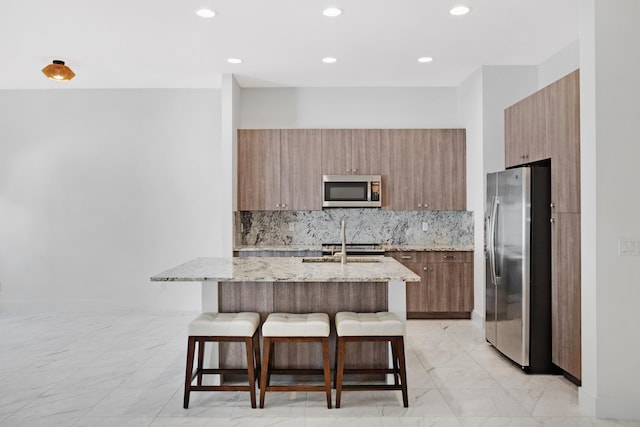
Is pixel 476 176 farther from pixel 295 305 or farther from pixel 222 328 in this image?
pixel 222 328

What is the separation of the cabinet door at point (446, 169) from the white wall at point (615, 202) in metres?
2.76

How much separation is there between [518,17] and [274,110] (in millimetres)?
3053

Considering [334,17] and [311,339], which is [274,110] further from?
[311,339]

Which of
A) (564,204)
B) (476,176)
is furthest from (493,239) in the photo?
(476,176)

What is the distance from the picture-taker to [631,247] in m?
2.80

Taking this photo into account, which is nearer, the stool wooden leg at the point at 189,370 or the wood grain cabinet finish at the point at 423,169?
the stool wooden leg at the point at 189,370

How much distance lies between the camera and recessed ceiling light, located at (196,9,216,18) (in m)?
3.58

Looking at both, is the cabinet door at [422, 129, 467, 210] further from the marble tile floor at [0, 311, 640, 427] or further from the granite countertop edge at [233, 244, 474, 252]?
the marble tile floor at [0, 311, 640, 427]

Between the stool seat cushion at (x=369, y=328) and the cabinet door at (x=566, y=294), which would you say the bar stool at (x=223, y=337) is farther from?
the cabinet door at (x=566, y=294)

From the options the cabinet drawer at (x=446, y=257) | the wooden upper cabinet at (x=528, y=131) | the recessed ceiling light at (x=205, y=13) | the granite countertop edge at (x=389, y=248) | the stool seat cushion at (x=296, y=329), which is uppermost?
the recessed ceiling light at (x=205, y=13)

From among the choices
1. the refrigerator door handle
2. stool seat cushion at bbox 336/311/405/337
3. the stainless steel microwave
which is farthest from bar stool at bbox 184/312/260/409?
the stainless steel microwave

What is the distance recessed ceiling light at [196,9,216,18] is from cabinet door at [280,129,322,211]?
80.8 inches

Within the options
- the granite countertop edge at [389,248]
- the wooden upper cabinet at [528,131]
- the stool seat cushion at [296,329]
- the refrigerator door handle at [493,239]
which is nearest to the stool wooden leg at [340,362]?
the stool seat cushion at [296,329]

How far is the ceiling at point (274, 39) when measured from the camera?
11.7 feet
